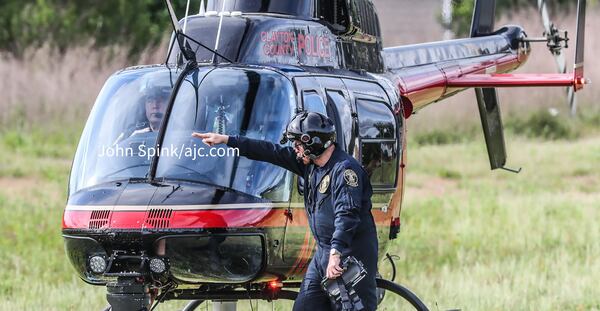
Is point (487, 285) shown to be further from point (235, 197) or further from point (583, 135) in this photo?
point (583, 135)

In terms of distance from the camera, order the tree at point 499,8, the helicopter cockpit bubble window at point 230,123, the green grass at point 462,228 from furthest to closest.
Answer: the tree at point 499,8 → the green grass at point 462,228 → the helicopter cockpit bubble window at point 230,123

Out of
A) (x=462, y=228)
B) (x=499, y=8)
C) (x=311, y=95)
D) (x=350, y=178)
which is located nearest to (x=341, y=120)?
(x=311, y=95)

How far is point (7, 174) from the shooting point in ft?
79.1

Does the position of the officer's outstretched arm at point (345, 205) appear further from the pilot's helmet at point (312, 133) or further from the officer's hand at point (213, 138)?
the officer's hand at point (213, 138)

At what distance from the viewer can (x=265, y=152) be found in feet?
29.8

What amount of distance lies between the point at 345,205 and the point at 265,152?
31.0 inches

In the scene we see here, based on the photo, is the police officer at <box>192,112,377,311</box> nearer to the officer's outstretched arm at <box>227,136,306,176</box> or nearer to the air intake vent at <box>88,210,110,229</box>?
the officer's outstretched arm at <box>227,136,306,176</box>

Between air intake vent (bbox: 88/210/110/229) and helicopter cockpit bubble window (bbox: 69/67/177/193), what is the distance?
33 centimetres

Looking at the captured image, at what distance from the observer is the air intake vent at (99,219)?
9195 mm

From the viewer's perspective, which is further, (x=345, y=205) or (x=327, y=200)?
(x=327, y=200)

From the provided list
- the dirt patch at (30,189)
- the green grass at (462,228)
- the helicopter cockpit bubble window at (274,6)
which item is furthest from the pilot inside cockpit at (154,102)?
the dirt patch at (30,189)

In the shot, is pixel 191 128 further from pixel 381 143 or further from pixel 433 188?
pixel 433 188

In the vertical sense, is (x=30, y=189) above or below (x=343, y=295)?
above

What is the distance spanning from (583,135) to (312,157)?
2208cm
